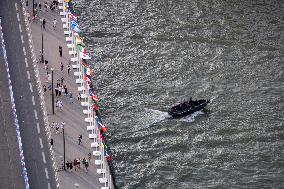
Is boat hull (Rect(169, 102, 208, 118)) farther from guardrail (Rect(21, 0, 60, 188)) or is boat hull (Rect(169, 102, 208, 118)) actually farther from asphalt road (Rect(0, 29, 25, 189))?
asphalt road (Rect(0, 29, 25, 189))

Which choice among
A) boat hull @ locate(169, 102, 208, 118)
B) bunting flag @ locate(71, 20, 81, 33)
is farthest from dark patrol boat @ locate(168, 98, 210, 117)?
bunting flag @ locate(71, 20, 81, 33)

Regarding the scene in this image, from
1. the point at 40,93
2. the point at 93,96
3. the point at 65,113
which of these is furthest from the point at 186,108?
the point at 40,93

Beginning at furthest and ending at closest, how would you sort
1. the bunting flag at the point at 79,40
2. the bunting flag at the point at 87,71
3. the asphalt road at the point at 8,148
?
the bunting flag at the point at 79,40 → the bunting flag at the point at 87,71 → the asphalt road at the point at 8,148

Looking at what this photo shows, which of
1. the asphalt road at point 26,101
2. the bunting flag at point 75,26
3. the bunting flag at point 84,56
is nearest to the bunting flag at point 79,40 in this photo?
the bunting flag at point 75,26

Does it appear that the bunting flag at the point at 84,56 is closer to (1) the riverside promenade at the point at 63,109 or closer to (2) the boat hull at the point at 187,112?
(1) the riverside promenade at the point at 63,109

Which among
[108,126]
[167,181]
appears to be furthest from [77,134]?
[167,181]

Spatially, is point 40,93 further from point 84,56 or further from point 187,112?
point 187,112
